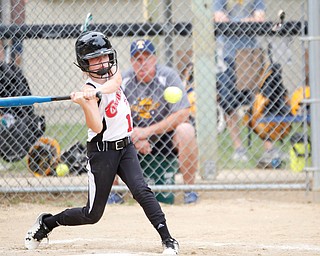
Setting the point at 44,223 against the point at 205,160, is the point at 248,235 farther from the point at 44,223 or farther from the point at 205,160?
the point at 205,160

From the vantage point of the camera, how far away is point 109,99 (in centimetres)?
438

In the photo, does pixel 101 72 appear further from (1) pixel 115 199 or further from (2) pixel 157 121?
(1) pixel 115 199

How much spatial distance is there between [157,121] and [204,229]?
5.10 feet

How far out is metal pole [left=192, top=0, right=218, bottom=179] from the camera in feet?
22.5

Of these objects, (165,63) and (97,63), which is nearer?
(97,63)

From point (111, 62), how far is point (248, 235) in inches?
62.7

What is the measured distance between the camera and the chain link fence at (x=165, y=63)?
6.46 meters

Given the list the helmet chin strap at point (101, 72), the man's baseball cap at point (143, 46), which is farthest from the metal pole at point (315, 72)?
the helmet chin strap at point (101, 72)

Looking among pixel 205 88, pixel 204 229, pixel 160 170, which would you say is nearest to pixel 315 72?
pixel 205 88

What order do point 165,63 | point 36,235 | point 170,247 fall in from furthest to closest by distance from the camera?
1. point 165,63
2. point 36,235
3. point 170,247

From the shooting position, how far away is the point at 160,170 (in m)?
6.75

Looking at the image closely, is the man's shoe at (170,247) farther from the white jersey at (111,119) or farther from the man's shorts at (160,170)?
the man's shorts at (160,170)

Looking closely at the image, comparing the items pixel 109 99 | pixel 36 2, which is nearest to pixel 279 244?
pixel 109 99

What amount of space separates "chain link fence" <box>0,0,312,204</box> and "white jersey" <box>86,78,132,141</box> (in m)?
2.00
